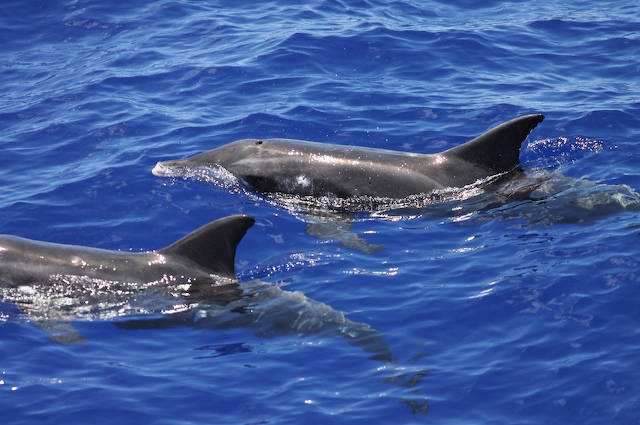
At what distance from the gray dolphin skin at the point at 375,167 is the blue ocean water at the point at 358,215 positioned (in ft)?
1.87

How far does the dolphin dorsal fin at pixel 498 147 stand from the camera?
1489 cm

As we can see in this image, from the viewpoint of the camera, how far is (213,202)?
15.1 m

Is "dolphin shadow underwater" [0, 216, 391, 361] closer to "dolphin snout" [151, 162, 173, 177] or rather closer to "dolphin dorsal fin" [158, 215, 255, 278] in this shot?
"dolphin dorsal fin" [158, 215, 255, 278]

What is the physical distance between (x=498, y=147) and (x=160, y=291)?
628 cm

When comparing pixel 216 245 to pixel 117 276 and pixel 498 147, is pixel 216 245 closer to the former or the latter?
pixel 117 276

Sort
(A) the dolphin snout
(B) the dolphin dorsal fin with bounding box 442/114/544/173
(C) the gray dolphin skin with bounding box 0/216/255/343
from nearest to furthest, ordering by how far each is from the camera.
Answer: (C) the gray dolphin skin with bounding box 0/216/255/343 → (B) the dolphin dorsal fin with bounding box 442/114/544/173 → (A) the dolphin snout

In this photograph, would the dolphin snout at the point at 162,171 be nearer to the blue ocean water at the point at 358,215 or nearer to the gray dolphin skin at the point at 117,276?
the blue ocean water at the point at 358,215

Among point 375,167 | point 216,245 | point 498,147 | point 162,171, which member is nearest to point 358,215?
point 375,167

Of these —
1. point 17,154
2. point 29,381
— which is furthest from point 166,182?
point 29,381

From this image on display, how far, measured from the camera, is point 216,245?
11945 millimetres

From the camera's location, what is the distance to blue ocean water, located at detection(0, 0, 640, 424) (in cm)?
1002

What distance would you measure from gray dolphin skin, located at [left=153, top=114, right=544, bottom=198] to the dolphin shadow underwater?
3.26 metres

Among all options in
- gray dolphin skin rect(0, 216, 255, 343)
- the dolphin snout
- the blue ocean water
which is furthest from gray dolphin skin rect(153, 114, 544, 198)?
gray dolphin skin rect(0, 216, 255, 343)

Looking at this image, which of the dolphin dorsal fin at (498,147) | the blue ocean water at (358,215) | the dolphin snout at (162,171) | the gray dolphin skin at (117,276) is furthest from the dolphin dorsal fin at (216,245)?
the dolphin dorsal fin at (498,147)
